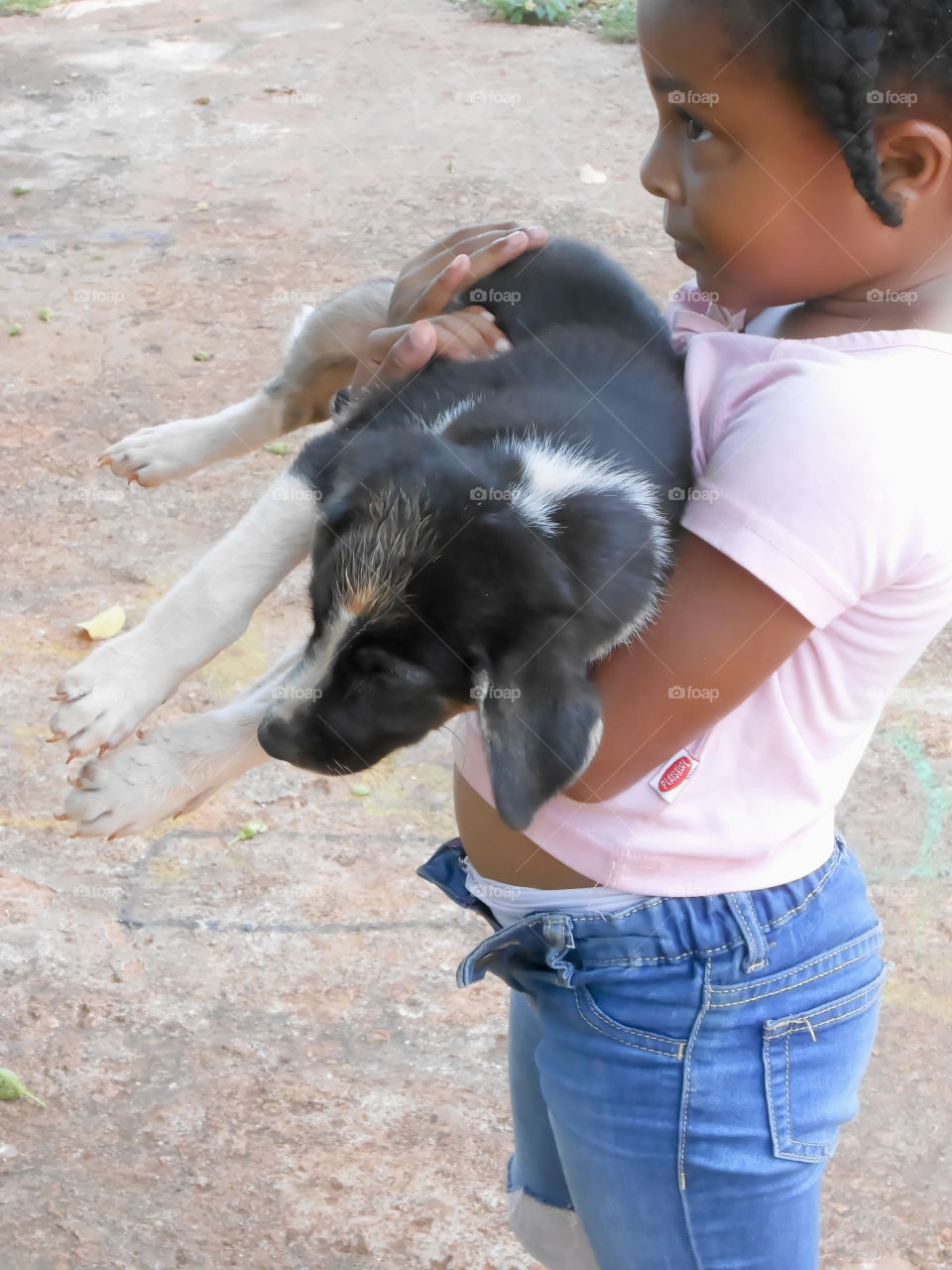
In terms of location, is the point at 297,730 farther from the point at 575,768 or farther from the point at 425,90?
the point at 425,90

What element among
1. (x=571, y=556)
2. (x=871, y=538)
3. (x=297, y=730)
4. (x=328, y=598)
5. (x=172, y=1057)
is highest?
(x=871, y=538)

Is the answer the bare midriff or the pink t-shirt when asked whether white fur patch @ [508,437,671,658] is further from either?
the bare midriff

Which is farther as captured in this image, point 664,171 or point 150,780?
point 150,780

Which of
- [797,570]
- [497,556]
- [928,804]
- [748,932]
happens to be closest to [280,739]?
[497,556]

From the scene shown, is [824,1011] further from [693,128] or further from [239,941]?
[239,941]

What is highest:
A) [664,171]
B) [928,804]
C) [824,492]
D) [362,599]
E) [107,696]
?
[664,171]

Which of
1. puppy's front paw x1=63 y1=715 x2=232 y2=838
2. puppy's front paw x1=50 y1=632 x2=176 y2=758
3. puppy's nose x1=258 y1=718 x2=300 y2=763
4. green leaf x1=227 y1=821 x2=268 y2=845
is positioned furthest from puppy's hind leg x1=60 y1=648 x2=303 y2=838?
green leaf x1=227 y1=821 x2=268 y2=845

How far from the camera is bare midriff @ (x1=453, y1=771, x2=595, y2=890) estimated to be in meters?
1.72

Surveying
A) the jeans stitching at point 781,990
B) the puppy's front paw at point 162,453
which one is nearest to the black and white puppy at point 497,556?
the jeans stitching at point 781,990

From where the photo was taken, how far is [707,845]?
1.63 meters

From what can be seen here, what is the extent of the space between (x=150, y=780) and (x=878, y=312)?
139 cm

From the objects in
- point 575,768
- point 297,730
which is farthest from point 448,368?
point 575,768

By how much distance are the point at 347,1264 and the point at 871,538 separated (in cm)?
217

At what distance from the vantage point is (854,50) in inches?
54.0
